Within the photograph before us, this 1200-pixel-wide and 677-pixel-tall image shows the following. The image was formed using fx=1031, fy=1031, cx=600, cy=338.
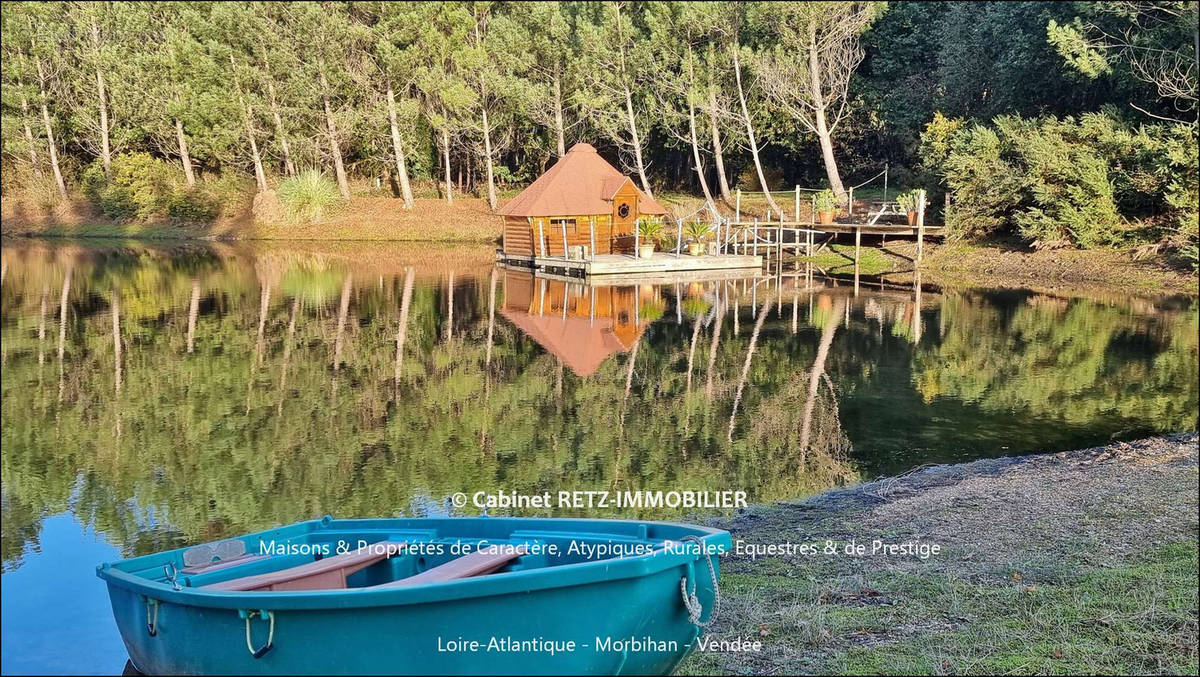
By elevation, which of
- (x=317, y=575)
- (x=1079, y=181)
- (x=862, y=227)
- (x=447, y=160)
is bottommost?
(x=317, y=575)

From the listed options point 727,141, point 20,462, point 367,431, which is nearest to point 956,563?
point 367,431

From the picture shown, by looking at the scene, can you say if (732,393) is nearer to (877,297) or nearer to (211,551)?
(211,551)

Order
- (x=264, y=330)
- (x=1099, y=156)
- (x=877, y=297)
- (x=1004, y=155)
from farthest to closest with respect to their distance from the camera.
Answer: (x=1004, y=155), (x=1099, y=156), (x=877, y=297), (x=264, y=330)

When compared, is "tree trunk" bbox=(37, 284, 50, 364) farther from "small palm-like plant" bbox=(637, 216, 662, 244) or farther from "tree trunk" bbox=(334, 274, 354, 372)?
"small palm-like plant" bbox=(637, 216, 662, 244)

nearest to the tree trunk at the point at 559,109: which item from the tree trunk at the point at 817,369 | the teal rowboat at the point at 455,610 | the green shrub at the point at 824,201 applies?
the green shrub at the point at 824,201

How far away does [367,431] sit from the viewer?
12.3m

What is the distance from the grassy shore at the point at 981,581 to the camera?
18.0 feet

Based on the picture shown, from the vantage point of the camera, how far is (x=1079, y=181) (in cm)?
2838

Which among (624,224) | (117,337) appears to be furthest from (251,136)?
(117,337)

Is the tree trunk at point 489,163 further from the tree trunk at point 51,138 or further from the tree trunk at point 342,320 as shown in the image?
the tree trunk at point 51,138

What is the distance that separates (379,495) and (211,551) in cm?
372

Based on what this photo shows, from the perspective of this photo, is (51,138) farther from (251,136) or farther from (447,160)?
(447,160)

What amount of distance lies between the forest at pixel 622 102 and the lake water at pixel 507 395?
6.65m

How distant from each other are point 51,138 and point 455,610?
53.7 m
